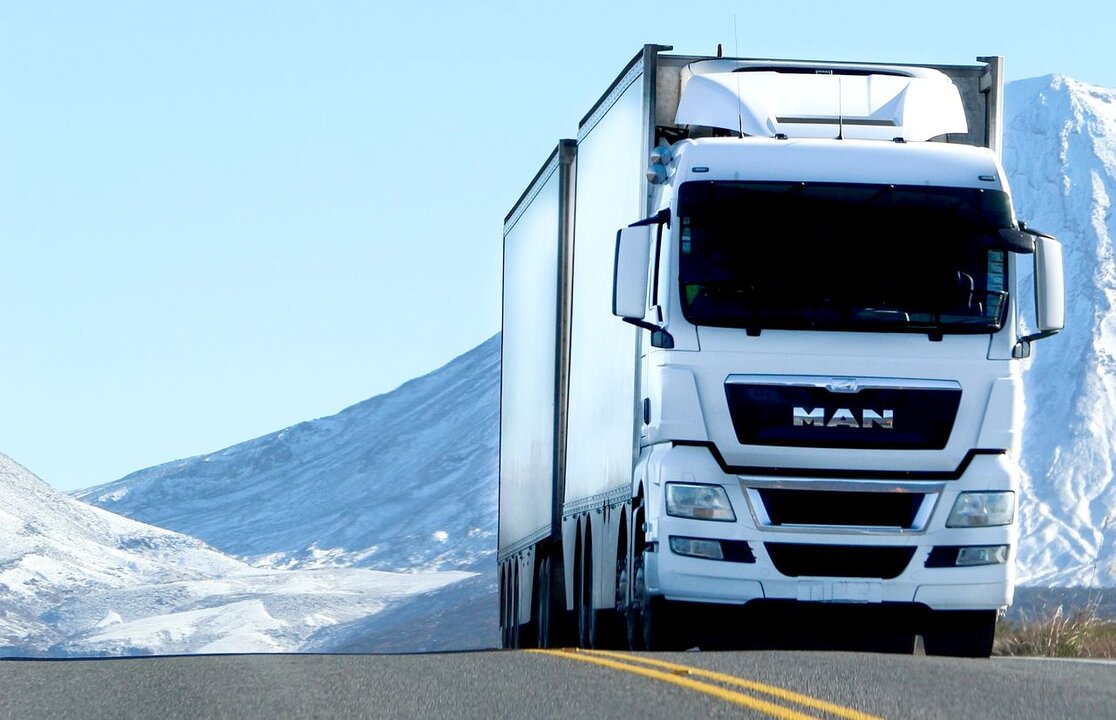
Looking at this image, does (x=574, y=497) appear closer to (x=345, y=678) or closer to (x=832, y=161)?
(x=832, y=161)

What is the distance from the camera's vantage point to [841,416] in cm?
1274

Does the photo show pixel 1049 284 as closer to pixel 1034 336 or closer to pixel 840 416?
pixel 1034 336

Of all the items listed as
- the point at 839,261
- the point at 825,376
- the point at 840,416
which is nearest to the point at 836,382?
the point at 825,376

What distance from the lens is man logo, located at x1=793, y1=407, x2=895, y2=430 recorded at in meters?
12.7

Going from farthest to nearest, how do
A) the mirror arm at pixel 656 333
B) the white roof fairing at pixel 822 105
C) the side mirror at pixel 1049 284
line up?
the white roof fairing at pixel 822 105, the mirror arm at pixel 656 333, the side mirror at pixel 1049 284

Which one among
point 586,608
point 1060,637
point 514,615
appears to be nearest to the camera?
point 586,608

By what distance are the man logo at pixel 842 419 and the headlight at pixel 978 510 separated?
0.64 meters

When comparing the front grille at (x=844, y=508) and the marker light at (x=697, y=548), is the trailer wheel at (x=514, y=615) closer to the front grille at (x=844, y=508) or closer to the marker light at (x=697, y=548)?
the marker light at (x=697, y=548)

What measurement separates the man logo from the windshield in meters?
0.52

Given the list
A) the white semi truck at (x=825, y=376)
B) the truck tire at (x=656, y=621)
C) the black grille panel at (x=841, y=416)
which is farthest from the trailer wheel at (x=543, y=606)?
the black grille panel at (x=841, y=416)

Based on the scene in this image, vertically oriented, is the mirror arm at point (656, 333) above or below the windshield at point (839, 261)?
below

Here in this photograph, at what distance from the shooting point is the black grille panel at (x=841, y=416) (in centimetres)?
1271

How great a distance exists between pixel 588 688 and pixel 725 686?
2.25 ft

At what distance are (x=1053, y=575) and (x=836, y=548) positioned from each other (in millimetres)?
186298
